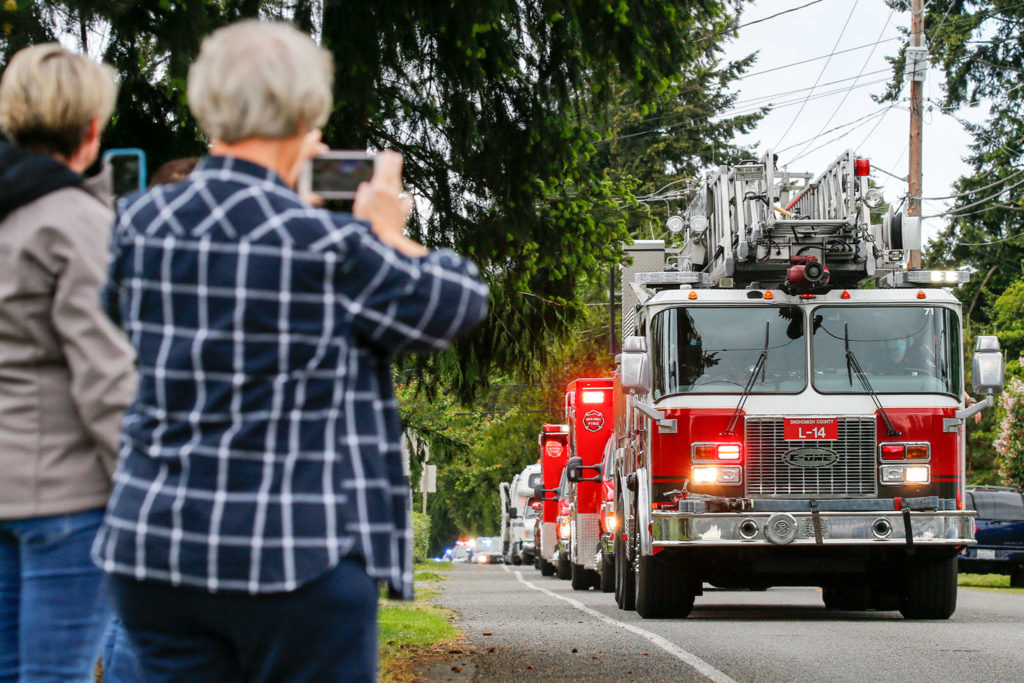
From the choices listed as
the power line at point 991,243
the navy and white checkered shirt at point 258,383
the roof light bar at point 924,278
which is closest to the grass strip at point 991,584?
the roof light bar at point 924,278

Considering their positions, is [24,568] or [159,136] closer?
[24,568]

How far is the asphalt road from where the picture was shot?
985 centimetres

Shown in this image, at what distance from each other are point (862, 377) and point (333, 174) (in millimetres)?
11835

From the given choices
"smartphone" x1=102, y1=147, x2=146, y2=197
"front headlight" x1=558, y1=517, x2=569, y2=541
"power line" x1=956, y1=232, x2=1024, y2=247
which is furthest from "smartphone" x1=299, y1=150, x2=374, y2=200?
"power line" x1=956, y1=232, x2=1024, y2=247

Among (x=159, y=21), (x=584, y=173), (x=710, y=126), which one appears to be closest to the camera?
(x=159, y=21)

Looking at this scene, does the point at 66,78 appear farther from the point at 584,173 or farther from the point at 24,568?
the point at 584,173

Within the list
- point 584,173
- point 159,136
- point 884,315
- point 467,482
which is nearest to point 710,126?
point 467,482

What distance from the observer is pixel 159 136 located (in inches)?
335

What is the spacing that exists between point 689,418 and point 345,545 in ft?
38.6

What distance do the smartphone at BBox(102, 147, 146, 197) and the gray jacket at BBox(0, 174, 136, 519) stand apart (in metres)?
0.27

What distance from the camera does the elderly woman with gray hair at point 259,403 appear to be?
2695 millimetres

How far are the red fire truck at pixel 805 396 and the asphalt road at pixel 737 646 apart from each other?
2.41 feet

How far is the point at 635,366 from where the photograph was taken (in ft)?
45.6

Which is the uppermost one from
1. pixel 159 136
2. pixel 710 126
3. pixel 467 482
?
pixel 710 126
